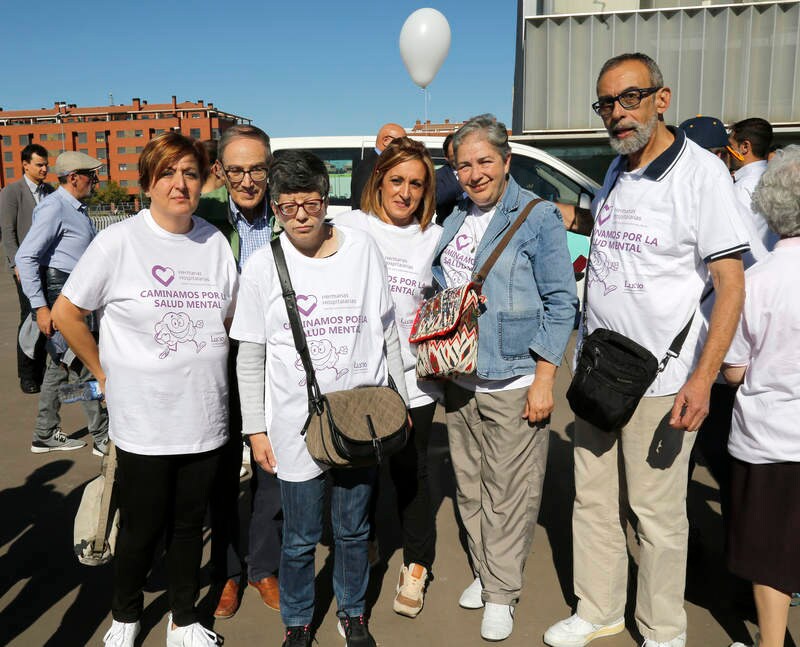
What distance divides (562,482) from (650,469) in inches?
71.4

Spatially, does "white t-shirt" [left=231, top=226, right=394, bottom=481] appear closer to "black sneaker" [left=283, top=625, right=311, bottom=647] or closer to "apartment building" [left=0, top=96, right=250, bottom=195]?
"black sneaker" [left=283, top=625, right=311, bottom=647]

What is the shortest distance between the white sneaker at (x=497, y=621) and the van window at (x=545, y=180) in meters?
5.60

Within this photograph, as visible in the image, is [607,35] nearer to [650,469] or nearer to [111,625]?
[650,469]

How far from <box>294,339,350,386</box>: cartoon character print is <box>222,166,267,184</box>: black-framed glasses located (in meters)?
0.84

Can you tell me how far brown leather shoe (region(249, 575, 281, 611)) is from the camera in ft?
9.53

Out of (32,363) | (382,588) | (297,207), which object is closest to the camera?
(297,207)

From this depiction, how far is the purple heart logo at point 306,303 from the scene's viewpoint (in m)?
2.29

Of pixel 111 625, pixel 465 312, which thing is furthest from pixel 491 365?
pixel 111 625

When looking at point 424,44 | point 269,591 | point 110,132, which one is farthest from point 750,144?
point 110,132

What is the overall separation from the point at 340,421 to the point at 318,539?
0.52 m

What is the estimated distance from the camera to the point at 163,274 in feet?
7.57

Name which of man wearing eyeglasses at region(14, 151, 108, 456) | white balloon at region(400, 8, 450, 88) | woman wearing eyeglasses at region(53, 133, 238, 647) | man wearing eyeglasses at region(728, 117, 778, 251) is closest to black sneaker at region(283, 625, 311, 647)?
woman wearing eyeglasses at region(53, 133, 238, 647)

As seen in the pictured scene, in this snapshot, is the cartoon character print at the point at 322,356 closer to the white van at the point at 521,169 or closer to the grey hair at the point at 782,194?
the grey hair at the point at 782,194

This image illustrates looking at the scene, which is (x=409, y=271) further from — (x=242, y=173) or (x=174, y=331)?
(x=174, y=331)
